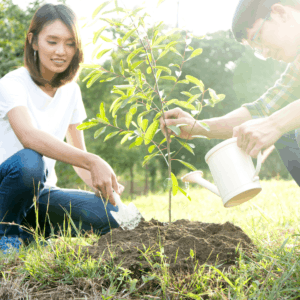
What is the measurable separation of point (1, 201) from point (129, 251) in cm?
109

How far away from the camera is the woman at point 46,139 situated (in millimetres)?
1917

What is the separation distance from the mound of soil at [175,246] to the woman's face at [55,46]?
1.44 m

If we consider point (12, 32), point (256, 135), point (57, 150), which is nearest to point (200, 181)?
point (256, 135)

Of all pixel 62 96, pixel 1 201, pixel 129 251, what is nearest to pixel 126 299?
pixel 129 251

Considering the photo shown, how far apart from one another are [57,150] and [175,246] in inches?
38.6

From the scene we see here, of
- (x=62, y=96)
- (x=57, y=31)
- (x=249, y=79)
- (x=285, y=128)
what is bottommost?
(x=249, y=79)

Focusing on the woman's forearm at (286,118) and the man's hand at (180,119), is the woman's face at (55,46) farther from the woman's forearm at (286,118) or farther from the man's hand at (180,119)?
the woman's forearm at (286,118)

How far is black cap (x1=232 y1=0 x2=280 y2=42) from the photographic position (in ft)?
5.91

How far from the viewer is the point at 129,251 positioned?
1.44 metres

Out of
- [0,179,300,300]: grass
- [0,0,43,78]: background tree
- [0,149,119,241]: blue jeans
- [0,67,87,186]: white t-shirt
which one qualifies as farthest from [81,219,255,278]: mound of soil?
[0,0,43,78]: background tree

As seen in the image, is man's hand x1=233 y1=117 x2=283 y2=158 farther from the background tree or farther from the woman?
the background tree

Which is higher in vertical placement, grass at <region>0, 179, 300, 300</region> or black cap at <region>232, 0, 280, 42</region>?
black cap at <region>232, 0, 280, 42</region>

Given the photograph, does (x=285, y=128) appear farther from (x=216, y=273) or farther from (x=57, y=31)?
(x=57, y=31)

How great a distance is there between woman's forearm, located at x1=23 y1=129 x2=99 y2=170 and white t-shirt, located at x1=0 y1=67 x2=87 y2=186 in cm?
19
